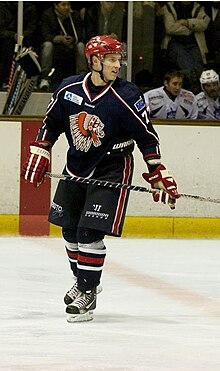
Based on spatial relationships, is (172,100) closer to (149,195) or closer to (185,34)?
(149,195)

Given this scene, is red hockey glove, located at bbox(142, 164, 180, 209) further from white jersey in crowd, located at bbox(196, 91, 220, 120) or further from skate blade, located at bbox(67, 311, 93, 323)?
white jersey in crowd, located at bbox(196, 91, 220, 120)

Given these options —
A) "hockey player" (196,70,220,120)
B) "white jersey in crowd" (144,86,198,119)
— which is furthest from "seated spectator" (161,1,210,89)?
"white jersey in crowd" (144,86,198,119)

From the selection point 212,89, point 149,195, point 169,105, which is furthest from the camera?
point 212,89

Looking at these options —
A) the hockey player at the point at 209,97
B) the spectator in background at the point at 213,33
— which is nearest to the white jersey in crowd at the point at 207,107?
the hockey player at the point at 209,97

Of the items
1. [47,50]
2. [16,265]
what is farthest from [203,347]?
[47,50]

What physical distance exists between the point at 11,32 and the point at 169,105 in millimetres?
1385

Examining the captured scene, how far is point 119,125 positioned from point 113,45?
0.29 meters

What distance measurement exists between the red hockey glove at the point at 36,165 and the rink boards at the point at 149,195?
2.62 metres

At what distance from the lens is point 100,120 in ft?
14.8

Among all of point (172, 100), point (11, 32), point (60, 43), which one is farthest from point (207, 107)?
point (11, 32)

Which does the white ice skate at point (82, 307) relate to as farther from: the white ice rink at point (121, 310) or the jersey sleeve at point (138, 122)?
the jersey sleeve at point (138, 122)

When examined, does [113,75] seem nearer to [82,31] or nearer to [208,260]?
[208,260]

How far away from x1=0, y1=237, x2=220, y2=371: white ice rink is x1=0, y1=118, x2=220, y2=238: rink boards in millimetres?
160

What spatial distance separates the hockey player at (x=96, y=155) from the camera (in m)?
4.49
